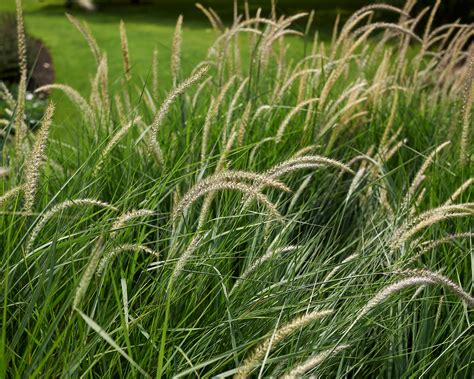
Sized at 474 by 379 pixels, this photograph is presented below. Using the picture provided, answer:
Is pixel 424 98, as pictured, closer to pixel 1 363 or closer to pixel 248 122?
pixel 248 122

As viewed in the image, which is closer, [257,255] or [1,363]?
[1,363]

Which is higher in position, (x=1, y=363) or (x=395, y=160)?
(x=1, y=363)

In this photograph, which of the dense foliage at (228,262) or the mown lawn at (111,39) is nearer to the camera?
the dense foliage at (228,262)

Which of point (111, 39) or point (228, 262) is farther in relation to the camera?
point (111, 39)

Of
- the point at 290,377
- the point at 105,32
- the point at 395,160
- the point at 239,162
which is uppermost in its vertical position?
the point at 290,377

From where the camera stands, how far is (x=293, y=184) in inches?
132

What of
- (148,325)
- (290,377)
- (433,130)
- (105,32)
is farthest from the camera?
(105,32)

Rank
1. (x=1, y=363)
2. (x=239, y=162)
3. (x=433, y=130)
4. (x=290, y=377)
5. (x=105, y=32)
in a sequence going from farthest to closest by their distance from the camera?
1. (x=105, y=32)
2. (x=433, y=130)
3. (x=239, y=162)
4. (x=1, y=363)
5. (x=290, y=377)

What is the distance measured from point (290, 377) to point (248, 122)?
2.46 m

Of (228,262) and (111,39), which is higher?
(228,262)

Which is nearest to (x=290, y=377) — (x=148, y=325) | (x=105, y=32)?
(x=148, y=325)

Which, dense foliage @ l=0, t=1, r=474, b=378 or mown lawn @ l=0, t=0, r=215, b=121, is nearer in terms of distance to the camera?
dense foliage @ l=0, t=1, r=474, b=378

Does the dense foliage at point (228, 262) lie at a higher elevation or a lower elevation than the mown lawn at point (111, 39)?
higher

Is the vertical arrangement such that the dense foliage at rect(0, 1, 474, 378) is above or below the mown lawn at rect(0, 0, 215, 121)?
above
